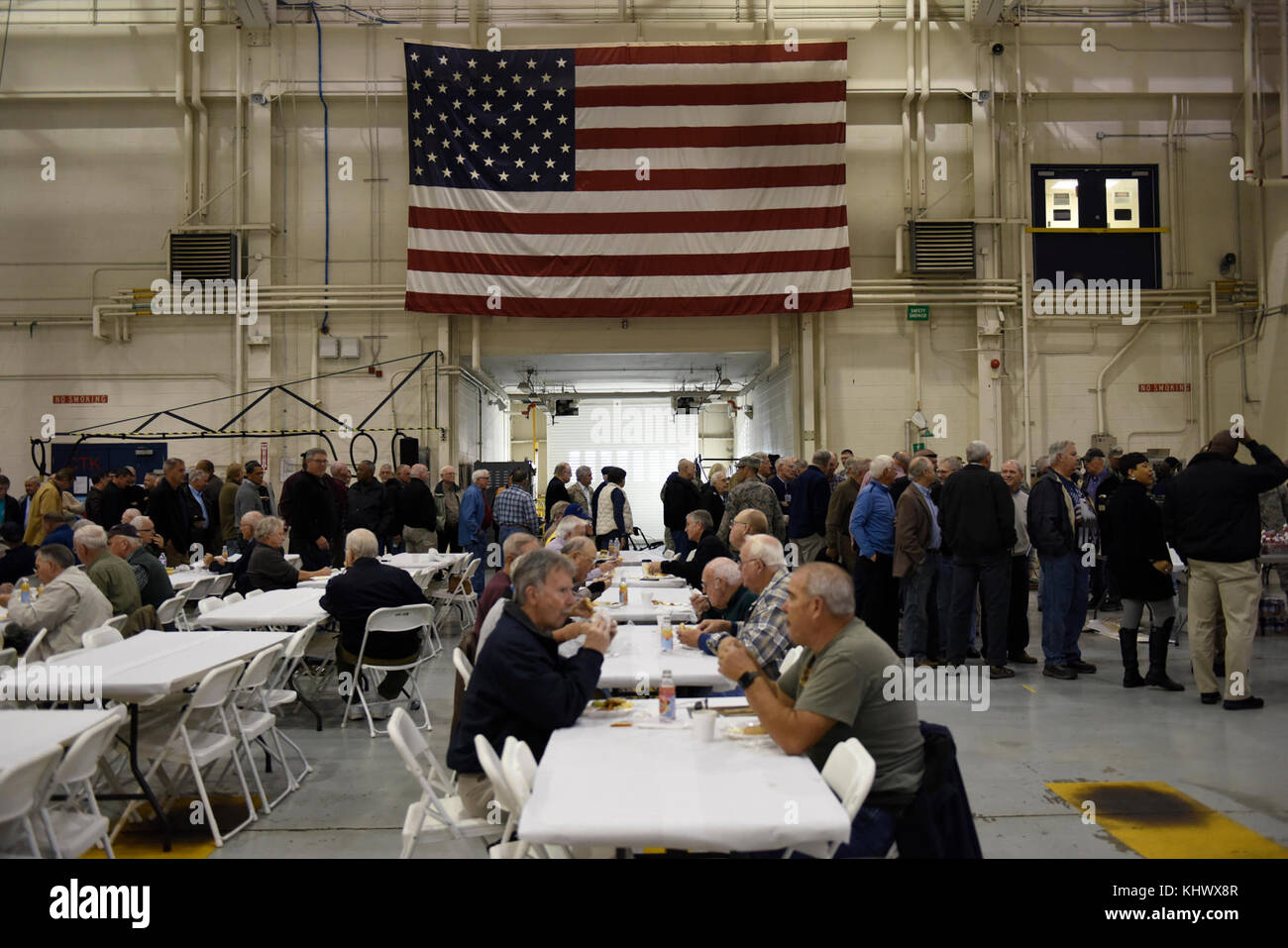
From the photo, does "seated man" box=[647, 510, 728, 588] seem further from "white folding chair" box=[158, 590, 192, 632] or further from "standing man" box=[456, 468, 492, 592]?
"white folding chair" box=[158, 590, 192, 632]

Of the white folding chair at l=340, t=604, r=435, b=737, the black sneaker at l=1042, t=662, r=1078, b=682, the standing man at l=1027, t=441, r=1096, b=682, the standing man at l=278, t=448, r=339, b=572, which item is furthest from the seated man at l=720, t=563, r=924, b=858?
the standing man at l=278, t=448, r=339, b=572

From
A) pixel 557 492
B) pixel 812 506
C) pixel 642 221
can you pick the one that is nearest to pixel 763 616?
pixel 812 506

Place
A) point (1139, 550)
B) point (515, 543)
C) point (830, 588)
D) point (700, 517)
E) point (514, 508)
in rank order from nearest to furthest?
point (830, 588) < point (515, 543) < point (1139, 550) < point (700, 517) < point (514, 508)

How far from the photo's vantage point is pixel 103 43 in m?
13.5

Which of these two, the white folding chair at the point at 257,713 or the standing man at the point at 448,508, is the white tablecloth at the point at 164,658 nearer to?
the white folding chair at the point at 257,713

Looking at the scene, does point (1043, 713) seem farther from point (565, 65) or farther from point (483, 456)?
point (483, 456)

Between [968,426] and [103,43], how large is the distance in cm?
1345

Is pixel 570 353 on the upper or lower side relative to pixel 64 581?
upper

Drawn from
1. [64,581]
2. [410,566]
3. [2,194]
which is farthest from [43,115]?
[64,581]

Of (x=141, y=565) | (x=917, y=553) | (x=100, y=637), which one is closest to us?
(x=100, y=637)

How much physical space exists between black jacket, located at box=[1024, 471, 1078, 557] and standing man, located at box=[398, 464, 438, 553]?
6.09 metres

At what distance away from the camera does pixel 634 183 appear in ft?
43.5

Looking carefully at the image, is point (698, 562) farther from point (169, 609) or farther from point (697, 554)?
point (169, 609)

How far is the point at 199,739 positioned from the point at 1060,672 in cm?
595
